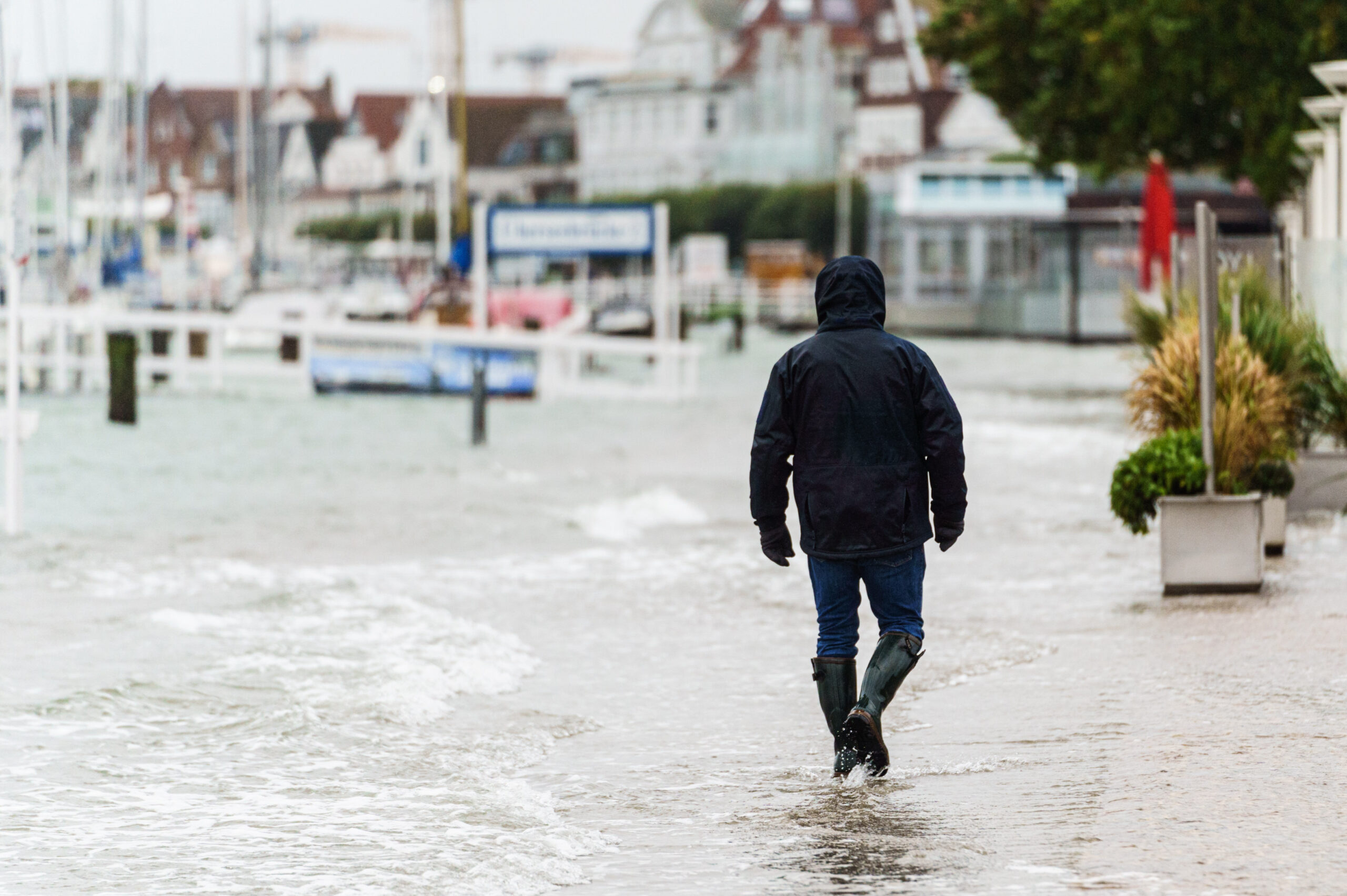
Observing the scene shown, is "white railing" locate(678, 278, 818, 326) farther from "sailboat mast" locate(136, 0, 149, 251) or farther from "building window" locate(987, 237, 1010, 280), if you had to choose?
"sailboat mast" locate(136, 0, 149, 251)

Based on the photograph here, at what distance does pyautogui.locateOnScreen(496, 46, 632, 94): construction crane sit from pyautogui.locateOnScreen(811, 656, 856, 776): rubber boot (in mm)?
175094

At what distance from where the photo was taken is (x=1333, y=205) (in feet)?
60.4

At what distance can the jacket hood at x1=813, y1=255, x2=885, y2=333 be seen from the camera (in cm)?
730

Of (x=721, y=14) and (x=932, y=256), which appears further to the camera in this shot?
(x=721, y=14)

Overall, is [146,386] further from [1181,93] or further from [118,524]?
[118,524]

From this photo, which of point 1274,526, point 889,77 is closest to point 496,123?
point 889,77

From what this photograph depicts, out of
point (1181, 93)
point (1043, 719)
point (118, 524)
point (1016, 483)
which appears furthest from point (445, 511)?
point (1181, 93)

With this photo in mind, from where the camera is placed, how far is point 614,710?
9.06 meters

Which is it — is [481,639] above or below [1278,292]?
below

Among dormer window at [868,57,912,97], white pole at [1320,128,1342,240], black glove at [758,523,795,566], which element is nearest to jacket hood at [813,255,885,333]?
black glove at [758,523,795,566]

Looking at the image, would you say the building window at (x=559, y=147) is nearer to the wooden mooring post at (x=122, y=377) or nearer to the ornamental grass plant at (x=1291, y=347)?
the wooden mooring post at (x=122, y=377)

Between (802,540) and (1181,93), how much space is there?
23335mm

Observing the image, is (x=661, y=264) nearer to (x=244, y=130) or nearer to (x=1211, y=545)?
(x=1211, y=545)

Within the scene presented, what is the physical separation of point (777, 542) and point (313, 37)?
164527 millimetres
